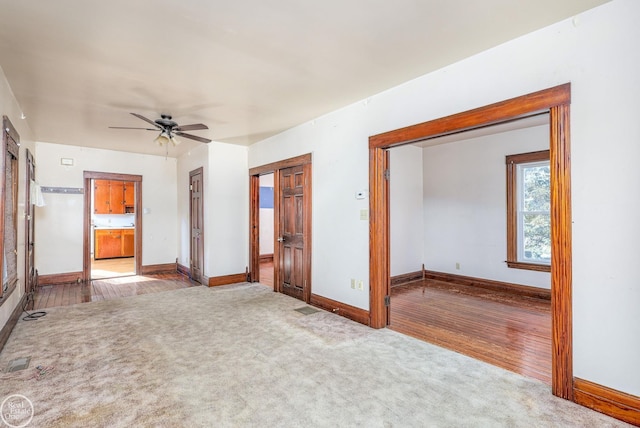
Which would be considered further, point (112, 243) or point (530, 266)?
point (112, 243)

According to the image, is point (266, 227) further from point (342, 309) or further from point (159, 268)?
point (342, 309)

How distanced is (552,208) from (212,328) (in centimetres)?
350

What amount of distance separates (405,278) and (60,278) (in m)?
6.64

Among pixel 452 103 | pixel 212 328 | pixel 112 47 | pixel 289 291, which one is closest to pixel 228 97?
pixel 112 47

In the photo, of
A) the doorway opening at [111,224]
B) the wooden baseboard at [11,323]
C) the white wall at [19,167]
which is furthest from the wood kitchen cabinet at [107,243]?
the wooden baseboard at [11,323]

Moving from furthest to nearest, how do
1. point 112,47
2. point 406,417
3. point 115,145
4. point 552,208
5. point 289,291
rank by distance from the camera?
point 115,145
point 289,291
point 112,47
point 552,208
point 406,417

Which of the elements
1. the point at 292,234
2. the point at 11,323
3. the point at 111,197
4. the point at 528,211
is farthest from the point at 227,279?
the point at 111,197

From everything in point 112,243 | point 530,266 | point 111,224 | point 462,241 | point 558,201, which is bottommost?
point 530,266

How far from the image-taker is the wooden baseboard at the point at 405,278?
19.7 feet

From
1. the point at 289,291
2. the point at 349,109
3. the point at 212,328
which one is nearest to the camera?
the point at 212,328

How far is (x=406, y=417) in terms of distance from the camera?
2070 millimetres

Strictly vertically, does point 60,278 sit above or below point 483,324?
above

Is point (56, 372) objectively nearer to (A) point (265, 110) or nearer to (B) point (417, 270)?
(A) point (265, 110)

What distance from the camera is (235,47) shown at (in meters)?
2.61
